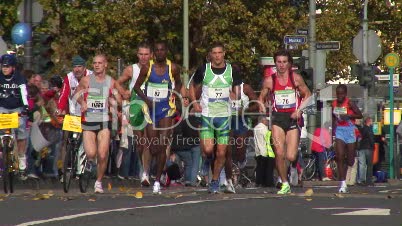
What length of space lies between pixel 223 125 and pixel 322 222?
596 centimetres

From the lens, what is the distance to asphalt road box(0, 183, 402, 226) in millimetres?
11578

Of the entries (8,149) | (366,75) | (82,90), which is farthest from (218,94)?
(366,75)

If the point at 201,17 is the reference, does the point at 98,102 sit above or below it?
below

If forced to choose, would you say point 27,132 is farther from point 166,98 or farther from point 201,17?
point 201,17

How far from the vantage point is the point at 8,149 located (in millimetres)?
17438

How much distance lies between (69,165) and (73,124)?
1.71ft

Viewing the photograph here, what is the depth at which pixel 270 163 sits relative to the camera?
22688mm

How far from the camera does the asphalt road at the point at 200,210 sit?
1158 centimetres

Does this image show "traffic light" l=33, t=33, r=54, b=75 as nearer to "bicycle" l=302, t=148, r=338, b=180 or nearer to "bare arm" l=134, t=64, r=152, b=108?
"bare arm" l=134, t=64, r=152, b=108

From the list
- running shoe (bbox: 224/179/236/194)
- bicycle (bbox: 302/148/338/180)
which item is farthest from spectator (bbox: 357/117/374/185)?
running shoe (bbox: 224/179/236/194)

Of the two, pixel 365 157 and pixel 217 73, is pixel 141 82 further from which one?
pixel 365 157

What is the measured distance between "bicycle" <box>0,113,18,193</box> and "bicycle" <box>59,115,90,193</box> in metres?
0.65

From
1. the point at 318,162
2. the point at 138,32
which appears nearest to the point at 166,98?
the point at 318,162

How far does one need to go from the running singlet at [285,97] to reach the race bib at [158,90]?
1.35m
